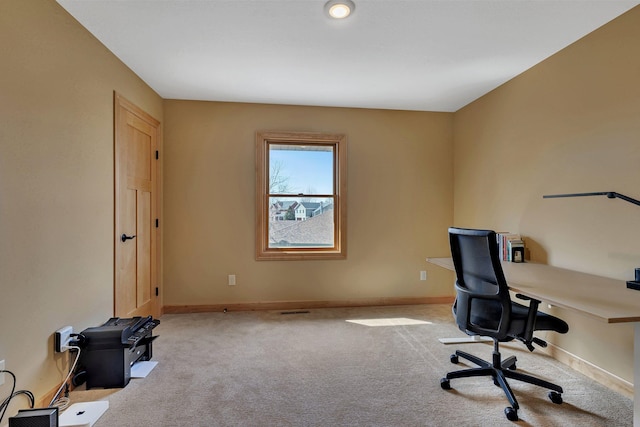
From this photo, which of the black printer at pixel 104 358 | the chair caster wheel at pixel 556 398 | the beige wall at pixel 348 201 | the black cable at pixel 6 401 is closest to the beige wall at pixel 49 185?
the black cable at pixel 6 401

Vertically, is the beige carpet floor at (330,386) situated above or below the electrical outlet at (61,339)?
below

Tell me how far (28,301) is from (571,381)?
351cm

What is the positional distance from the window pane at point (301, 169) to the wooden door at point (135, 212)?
1346 mm

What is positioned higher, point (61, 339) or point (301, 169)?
point (301, 169)

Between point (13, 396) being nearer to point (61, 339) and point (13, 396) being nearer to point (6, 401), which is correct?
point (6, 401)

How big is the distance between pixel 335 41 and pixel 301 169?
178 cm

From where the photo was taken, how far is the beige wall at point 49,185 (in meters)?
1.68

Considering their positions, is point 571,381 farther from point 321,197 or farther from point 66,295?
point 66,295

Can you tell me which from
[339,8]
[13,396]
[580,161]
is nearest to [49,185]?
[13,396]

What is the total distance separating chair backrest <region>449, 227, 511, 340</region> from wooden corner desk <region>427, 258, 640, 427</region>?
12 centimetres

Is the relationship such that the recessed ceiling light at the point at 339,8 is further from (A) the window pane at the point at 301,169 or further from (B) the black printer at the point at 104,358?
(B) the black printer at the point at 104,358

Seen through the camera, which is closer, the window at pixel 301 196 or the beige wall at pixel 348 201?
the beige wall at pixel 348 201

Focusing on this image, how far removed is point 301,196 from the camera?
13.1 feet

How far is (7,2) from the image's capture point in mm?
1658
